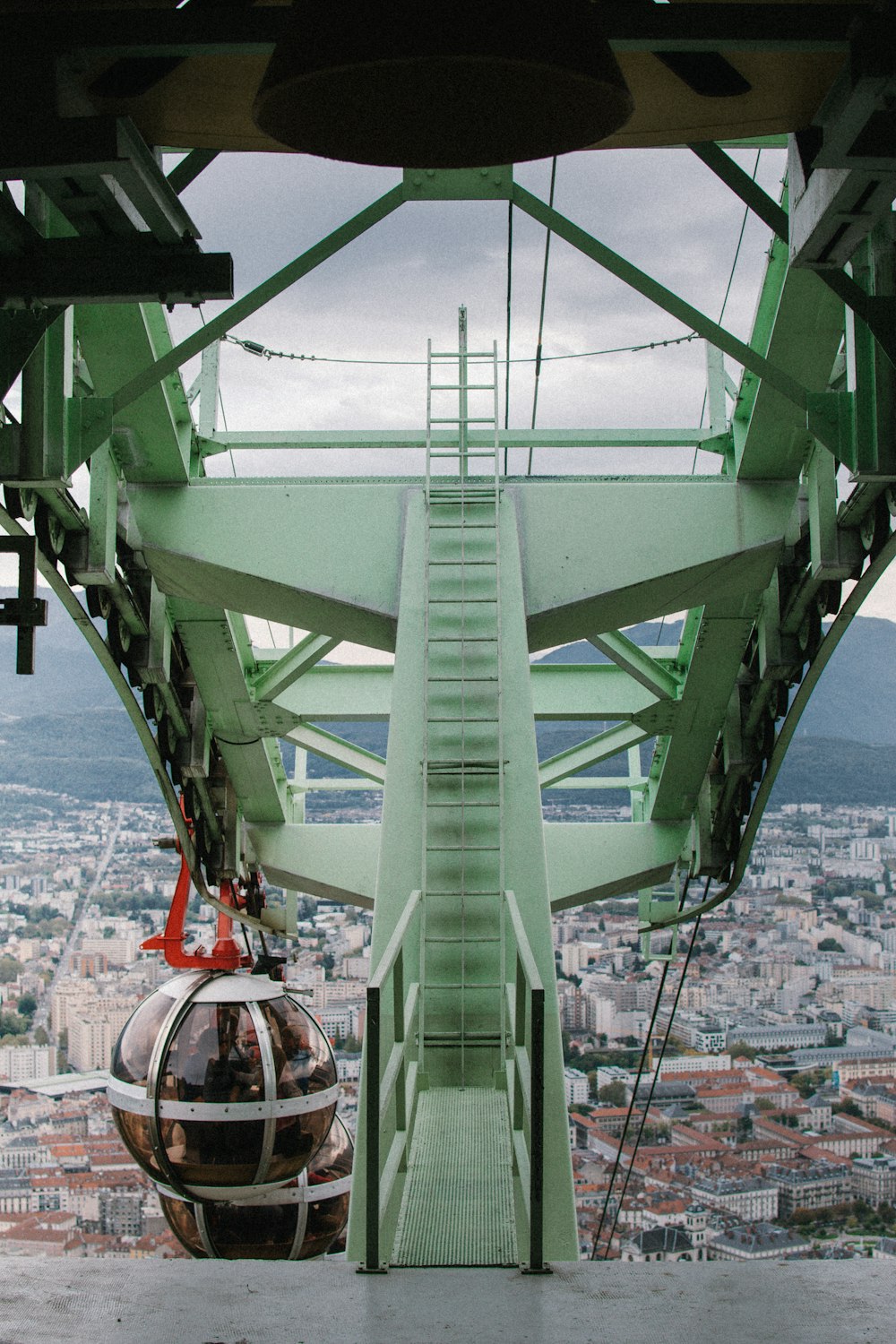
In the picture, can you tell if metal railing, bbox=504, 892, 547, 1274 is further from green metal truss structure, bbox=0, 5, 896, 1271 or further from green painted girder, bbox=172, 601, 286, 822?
green painted girder, bbox=172, 601, 286, 822

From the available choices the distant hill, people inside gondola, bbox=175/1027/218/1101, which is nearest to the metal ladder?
people inside gondola, bbox=175/1027/218/1101

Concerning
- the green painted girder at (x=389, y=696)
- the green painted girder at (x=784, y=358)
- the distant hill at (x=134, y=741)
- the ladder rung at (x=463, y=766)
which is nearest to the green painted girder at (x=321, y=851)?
the green painted girder at (x=389, y=696)

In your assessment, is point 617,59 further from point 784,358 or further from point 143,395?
point 143,395

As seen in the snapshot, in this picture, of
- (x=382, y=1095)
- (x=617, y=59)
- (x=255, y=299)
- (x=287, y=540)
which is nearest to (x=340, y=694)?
(x=287, y=540)

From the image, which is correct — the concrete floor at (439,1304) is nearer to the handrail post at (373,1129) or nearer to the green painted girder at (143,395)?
the handrail post at (373,1129)

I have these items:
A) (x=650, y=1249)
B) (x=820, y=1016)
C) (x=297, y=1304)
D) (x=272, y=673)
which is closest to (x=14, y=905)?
(x=820, y=1016)

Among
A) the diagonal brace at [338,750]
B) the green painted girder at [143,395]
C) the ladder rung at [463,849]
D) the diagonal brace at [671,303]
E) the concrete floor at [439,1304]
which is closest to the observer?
the concrete floor at [439,1304]
